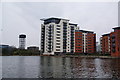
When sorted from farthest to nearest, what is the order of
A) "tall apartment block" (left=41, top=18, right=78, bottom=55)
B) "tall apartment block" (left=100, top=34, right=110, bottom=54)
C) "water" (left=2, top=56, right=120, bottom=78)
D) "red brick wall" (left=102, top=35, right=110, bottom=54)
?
"red brick wall" (left=102, top=35, right=110, bottom=54) < "tall apartment block" (left=100, top=34, right=110, bottom=54) < "tall apartment block" (left=41, top=18, right=78, bottom=55) < "water" (left=2, top=56, right=120, bottom=78)

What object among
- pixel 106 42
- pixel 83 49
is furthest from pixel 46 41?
pixel 106 42

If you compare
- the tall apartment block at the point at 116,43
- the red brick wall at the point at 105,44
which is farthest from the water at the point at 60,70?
the red brick wall at the point at 105,44

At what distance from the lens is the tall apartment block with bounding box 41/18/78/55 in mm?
147875

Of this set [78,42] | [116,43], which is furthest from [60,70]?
[78,42]

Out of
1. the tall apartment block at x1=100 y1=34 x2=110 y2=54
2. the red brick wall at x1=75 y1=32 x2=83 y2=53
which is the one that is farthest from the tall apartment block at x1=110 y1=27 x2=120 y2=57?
the tall apartment block at x1=100 y1=34 x2=110 y2=54

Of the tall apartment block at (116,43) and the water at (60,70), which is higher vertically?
the tall apartment block at (116,43)

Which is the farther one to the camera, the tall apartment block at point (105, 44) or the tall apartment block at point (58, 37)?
the tall apartment block at point (105, 44)

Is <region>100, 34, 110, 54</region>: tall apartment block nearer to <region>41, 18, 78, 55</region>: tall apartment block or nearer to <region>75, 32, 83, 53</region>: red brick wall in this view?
<region>75, 32, 83, 53</region>: red brick wall

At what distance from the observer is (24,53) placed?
180375 millimetres

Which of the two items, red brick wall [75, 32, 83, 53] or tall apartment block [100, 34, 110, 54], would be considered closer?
red brick wall [75, 32, 83, 53]

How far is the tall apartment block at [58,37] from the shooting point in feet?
485

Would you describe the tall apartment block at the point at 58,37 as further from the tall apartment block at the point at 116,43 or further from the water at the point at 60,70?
the water at the point at 60,70

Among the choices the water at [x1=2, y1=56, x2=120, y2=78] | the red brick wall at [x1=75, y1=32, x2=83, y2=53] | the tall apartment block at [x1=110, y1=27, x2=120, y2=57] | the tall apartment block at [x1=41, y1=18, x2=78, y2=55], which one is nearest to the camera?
the water at [x1=2, y1=56, x2=120, y2=78]

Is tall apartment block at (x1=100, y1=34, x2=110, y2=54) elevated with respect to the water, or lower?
elevated
